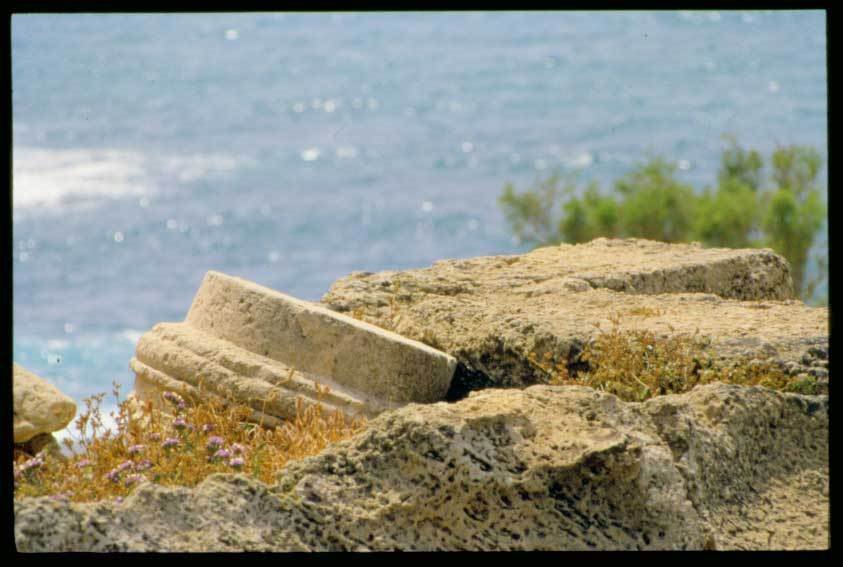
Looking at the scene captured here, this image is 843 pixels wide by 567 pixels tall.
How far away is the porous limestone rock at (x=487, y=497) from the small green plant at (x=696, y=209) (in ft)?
31.6

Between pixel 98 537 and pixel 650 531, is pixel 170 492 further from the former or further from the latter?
pixel 650 531

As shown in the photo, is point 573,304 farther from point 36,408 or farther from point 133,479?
point 36,408

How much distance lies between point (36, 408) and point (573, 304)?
9.43 feet

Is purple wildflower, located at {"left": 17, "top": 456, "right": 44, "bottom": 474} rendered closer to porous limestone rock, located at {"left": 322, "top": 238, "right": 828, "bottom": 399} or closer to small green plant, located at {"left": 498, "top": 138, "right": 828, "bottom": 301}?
porous limestone rock, located at {"left": 322, "top": 238, "right": 828, "bottom": 399}

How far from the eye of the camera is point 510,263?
7.60 metres

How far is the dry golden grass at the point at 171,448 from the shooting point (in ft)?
15.6

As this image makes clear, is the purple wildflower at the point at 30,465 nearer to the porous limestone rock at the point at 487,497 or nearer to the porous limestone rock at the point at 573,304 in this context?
the porous limestone rock at the point at 487,497

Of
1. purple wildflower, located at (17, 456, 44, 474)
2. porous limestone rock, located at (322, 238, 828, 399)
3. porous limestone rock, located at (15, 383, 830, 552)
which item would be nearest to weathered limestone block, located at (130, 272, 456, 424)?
porous limestone rock, located at (322, 238, 828, 399)

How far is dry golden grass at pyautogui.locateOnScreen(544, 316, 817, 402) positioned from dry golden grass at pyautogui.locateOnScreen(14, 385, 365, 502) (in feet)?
3.69

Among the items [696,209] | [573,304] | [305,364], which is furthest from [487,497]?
[696,209]

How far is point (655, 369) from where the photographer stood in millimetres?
5387
